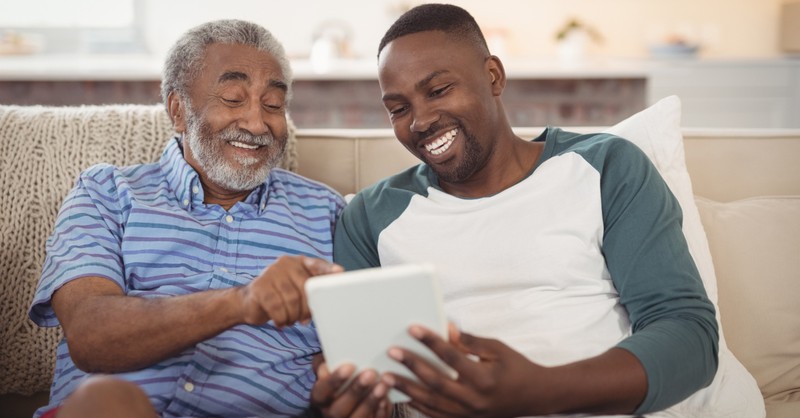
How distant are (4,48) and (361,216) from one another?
11.5 feet

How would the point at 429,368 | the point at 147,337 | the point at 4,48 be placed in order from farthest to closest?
the point at 4,48 → the point at 147,337 → the point at 429,368

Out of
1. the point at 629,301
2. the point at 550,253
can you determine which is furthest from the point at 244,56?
the point at 629,301

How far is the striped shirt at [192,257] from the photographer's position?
1302 millimetres

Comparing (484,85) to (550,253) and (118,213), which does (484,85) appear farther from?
(118,213)

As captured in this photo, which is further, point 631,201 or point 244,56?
point 244,56

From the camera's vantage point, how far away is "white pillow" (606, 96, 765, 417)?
127 centimetres

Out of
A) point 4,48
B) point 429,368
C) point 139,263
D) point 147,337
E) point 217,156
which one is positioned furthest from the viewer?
point 4,48

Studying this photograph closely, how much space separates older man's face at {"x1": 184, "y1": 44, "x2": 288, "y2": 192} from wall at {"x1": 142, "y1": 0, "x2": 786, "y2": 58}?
2954 mm

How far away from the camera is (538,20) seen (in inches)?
178

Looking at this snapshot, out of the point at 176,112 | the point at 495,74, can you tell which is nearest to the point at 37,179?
the point at 176,112

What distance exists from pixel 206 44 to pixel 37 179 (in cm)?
47

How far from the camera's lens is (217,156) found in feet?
4.90

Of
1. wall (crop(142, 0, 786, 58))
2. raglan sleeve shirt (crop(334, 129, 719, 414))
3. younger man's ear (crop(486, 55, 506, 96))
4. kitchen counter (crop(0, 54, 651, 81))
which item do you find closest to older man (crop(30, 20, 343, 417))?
raglan sleeve shirt (crop(334, 129, 719, 414))

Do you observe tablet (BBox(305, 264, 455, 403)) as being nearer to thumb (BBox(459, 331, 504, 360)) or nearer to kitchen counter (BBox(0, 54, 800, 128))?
thumb (BBox(459, 331, 504, 360))
